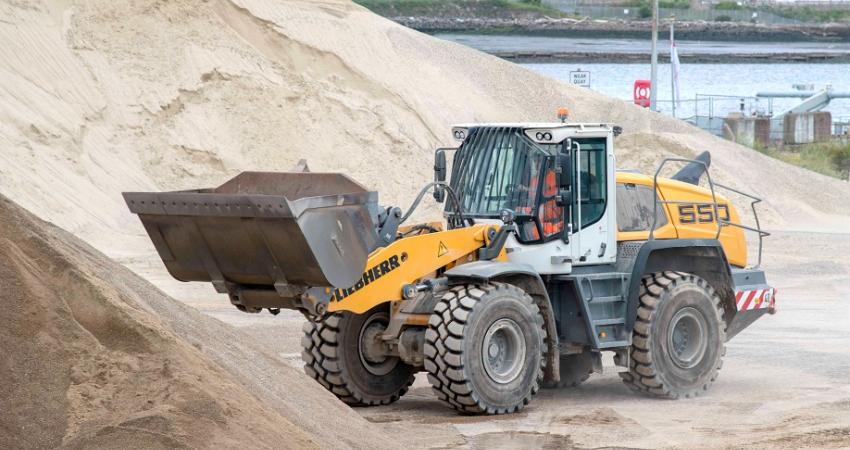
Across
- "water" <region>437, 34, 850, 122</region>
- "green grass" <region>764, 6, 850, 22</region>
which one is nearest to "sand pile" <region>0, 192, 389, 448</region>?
"water" <region>437, 34, 850, 122</region>

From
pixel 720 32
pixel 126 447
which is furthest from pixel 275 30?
pixel 720 32

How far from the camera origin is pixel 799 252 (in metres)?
24.1

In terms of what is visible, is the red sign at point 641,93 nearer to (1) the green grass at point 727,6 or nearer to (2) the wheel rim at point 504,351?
(2) the wheel rim at point 504,351

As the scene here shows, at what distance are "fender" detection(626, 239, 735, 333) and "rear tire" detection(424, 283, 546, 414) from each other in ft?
3.88

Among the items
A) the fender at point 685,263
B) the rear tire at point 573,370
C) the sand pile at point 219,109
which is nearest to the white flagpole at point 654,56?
the sand pile at point 219,109

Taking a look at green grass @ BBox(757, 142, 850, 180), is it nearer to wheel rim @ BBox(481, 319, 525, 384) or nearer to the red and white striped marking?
the red and white striped marking

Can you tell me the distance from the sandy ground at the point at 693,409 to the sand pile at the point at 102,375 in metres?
2.46

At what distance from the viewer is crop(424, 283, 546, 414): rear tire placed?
11.0 m

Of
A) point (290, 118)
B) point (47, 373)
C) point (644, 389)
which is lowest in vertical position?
point (644, 389)

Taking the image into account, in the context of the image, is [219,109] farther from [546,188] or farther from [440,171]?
[546,188]

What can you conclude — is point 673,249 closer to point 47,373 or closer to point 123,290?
point 123,290

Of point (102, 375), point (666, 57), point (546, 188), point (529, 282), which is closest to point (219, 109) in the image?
point (546, 188)

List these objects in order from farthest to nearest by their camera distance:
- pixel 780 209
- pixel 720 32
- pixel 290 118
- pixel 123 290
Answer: pixel 720 32
pixel 780 209
pixel 290 118
pixel 123 290

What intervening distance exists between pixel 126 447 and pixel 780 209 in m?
23.3
